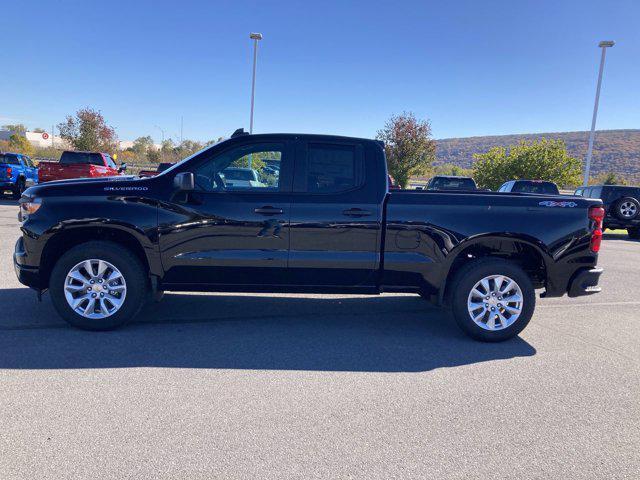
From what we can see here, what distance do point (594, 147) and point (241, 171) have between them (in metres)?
98.3

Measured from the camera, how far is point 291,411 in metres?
3.50

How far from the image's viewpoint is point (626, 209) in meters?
16.8

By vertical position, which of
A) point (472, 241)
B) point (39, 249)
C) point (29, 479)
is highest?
point (472, 241)

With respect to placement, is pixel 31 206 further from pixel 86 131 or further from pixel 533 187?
pixel 86 131

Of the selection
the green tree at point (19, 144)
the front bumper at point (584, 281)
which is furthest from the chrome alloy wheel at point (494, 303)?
the green tree at point (19, 144)

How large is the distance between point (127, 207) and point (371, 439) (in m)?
3.17

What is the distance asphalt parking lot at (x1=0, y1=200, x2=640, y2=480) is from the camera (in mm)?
2900

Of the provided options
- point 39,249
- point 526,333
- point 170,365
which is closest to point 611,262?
point 526,333

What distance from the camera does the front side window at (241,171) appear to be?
5.04m

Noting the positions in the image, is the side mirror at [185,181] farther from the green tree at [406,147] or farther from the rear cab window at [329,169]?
the green tree at [406,147]

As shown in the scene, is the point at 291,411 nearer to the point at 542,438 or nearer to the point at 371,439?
the point at 371,439

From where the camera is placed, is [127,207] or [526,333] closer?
[127,207]

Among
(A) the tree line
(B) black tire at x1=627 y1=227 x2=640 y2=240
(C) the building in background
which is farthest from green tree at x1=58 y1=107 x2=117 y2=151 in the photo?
(C) the building in background

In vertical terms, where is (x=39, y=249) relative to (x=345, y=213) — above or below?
below
